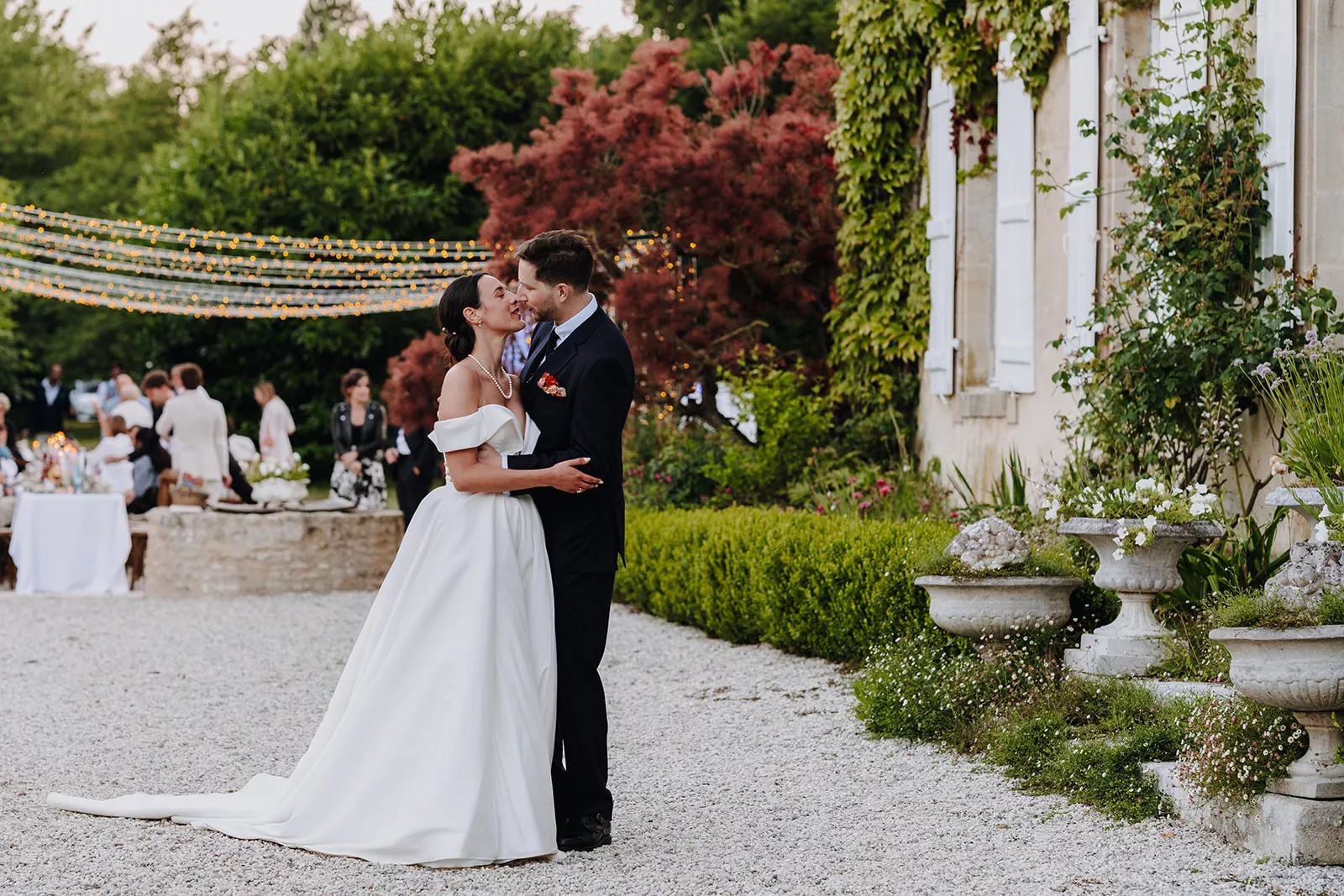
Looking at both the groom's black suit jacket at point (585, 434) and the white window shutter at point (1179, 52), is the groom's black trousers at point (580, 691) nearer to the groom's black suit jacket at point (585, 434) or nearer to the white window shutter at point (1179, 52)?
the groom's black suit jacket at point (585, 434)

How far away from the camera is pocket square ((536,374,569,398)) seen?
4562 mm

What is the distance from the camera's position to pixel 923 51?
10.9 meters

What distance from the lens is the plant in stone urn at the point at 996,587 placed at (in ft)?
20.1

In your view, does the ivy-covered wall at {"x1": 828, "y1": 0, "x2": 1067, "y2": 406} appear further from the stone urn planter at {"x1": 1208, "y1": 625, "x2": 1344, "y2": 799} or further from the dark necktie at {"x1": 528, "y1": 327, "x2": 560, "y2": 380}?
the stone urn planter at {"x1": 1208, "y1": 625, "x2": 1344, "y2": 799}

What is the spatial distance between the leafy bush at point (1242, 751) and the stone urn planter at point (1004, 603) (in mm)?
1509

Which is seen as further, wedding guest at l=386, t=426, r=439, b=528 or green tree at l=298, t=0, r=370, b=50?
green tree at l=298, t=0, r=370, b=50

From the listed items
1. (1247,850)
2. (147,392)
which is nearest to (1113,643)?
(1247,850)

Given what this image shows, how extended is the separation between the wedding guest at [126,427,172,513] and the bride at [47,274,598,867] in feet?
29.7

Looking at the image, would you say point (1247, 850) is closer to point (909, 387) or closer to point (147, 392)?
point (909, 387)

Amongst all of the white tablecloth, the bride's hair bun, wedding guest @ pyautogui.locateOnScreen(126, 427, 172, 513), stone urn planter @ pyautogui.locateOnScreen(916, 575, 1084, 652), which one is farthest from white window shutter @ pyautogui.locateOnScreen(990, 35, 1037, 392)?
wedding guest @ pyautogui.locateOnScreen(126, 427, 172, 513)

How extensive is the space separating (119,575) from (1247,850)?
382 inches

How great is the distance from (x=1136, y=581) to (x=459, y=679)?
2.71m

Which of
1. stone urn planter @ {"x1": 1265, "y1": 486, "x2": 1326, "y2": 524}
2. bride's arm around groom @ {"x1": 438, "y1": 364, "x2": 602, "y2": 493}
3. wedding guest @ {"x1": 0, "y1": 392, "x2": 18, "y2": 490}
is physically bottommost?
wedding guest @ {"x1": 0, "y1": 392, "x2": 18, "y2": 490}

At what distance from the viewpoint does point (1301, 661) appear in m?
4.18
